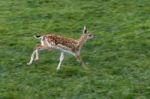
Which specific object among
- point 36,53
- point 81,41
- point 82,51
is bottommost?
point 82,51

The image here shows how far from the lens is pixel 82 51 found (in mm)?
13641

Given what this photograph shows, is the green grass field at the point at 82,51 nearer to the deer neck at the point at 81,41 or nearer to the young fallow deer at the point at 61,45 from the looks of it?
the young fallow deer at the point at 61,45

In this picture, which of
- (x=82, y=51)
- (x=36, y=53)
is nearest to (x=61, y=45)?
(x=36, y=53)

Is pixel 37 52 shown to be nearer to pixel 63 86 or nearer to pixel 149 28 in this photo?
pixel 63 86

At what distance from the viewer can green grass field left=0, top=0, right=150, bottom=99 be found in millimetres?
11242

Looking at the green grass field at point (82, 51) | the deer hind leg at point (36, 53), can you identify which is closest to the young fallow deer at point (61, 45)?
the deer hind leg at point (36, 53)

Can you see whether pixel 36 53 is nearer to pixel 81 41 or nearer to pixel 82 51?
pixel 81 41

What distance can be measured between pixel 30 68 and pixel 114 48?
2.50m

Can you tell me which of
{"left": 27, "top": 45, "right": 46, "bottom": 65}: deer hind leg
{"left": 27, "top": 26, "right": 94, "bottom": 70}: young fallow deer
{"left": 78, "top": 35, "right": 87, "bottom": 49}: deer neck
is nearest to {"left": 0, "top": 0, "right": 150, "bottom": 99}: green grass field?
{"left": 27, "top": 45, "right": 46, "bottom": 65}: deer hind leg

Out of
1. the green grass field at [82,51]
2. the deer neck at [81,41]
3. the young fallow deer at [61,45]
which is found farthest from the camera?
the deer neck at [81,41]

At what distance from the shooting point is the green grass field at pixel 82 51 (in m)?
11.2

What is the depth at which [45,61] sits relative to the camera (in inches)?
508

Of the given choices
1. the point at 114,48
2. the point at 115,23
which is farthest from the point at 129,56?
the point at 115,23

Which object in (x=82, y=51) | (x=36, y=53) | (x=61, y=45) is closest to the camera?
(x=61, y=45)
